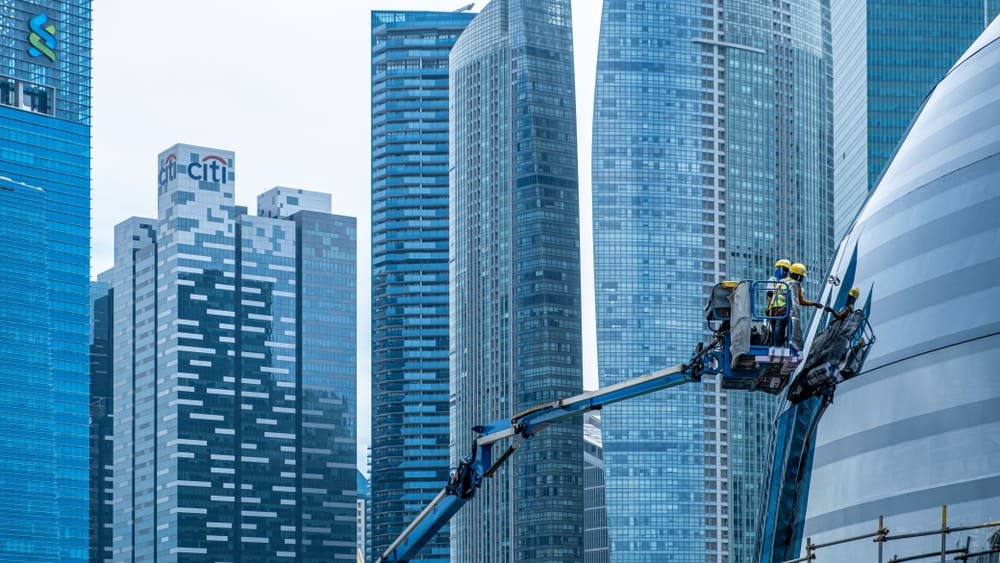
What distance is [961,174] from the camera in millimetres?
26500

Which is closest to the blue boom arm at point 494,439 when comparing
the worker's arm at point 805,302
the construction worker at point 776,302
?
the construction worker at point 776,302

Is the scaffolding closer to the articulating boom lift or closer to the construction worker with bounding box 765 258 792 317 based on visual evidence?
the articulating boom lift

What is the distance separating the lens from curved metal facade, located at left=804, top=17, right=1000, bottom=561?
24.2 m

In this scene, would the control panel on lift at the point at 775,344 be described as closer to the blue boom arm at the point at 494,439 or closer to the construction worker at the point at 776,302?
the construction worker at the point at 776,302

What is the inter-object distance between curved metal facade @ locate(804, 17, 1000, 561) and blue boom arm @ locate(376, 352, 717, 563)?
5.02 metres

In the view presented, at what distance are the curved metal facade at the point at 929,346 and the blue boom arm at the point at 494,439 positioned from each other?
5024 mm

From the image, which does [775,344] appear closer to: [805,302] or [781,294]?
[781,294]

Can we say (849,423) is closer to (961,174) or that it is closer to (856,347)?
(856,347)

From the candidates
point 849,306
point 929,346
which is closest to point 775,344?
point 849,306

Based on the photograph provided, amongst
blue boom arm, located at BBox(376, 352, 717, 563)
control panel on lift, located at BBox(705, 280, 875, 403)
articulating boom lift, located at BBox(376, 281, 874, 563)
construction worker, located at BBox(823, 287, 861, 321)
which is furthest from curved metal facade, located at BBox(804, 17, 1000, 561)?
blue boom arm, located at BBox(376, 352, 717, 563)

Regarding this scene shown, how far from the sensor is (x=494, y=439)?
127 ft

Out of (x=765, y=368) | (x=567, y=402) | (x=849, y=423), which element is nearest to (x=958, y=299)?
(x=849, y=423)

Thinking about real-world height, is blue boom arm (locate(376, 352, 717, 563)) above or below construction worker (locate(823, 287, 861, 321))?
below

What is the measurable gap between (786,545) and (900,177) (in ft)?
21.7
